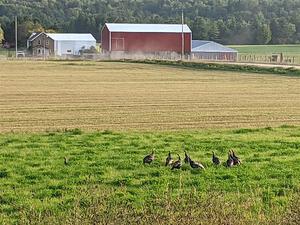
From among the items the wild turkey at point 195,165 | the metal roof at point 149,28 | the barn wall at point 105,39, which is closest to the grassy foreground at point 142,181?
the wild turkey at point 195,165

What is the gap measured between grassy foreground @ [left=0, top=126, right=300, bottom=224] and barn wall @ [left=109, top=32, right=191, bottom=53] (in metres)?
93.8

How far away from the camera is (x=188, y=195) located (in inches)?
421

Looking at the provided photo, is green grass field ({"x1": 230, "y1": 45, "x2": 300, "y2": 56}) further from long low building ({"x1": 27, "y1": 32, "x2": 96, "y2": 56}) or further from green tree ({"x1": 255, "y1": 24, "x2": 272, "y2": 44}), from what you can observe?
long low building ({"x1": 27, "y1": 32, "x2": 96, "y2": 56})

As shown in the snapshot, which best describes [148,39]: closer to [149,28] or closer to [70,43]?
[149,28]

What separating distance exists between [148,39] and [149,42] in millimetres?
551

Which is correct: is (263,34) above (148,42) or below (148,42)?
above

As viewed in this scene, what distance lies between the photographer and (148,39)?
114m

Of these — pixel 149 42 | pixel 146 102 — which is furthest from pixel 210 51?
pixel 146 102

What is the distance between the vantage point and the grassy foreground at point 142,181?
8.77 m

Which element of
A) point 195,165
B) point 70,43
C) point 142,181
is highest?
point 70,43

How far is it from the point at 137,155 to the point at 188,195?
5.05 m

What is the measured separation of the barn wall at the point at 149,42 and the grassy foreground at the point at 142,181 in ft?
308

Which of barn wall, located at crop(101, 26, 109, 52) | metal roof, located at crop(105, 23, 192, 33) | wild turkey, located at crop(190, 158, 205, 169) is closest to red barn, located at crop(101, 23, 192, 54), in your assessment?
metal roof, located at crop(105, 23, 192, 33)

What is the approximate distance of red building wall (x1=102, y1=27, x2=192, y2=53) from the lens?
371 feet
